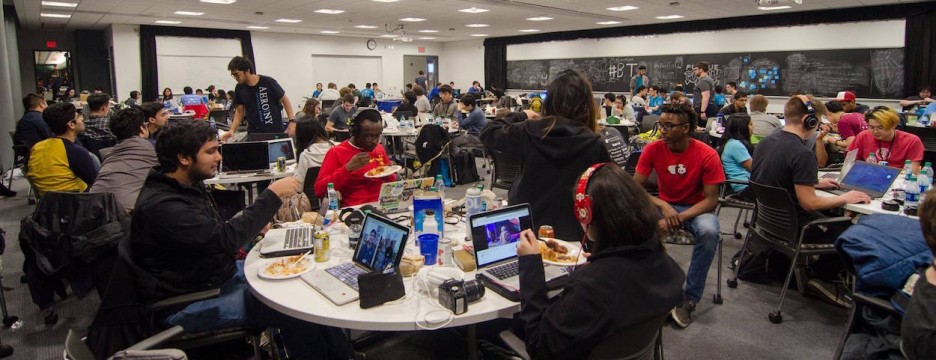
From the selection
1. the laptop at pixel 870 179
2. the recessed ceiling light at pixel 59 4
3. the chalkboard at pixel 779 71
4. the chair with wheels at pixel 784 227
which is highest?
the recessed ceiling light at pixel 59 4

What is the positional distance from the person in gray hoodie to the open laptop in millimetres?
720

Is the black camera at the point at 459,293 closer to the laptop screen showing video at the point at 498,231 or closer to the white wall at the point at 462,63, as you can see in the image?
the laptop screen showing video at the point at 498,231

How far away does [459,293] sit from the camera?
6.23ft

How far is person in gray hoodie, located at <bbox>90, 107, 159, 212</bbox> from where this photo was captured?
3.64m

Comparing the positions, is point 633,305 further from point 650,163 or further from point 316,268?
point 650,163

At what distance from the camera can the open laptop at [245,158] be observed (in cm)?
464

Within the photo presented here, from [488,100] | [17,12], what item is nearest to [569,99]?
[488,100]

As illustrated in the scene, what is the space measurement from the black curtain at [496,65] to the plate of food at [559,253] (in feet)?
57.5

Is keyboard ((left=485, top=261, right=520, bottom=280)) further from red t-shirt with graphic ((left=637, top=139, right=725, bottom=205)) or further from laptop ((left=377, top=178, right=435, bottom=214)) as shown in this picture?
red t-shirt with graphic ((left=637, top=139, right=725, bottom=205))

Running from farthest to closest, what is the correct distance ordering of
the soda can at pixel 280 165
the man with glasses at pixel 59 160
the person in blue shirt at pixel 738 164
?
the soda can at pixel 280 165 → the person in blue shirt at pixel 738 164 → the man with glasses at pixel 59 160

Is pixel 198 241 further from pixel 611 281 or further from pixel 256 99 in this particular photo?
pixel 256 99

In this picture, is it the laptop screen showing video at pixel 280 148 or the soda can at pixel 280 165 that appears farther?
the laptop screen showing video at pixel 280 148

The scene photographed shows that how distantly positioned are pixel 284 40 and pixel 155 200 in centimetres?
1757

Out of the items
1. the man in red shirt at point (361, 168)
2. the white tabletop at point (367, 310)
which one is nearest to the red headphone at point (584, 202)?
the white tabletop at point (367, 310)
